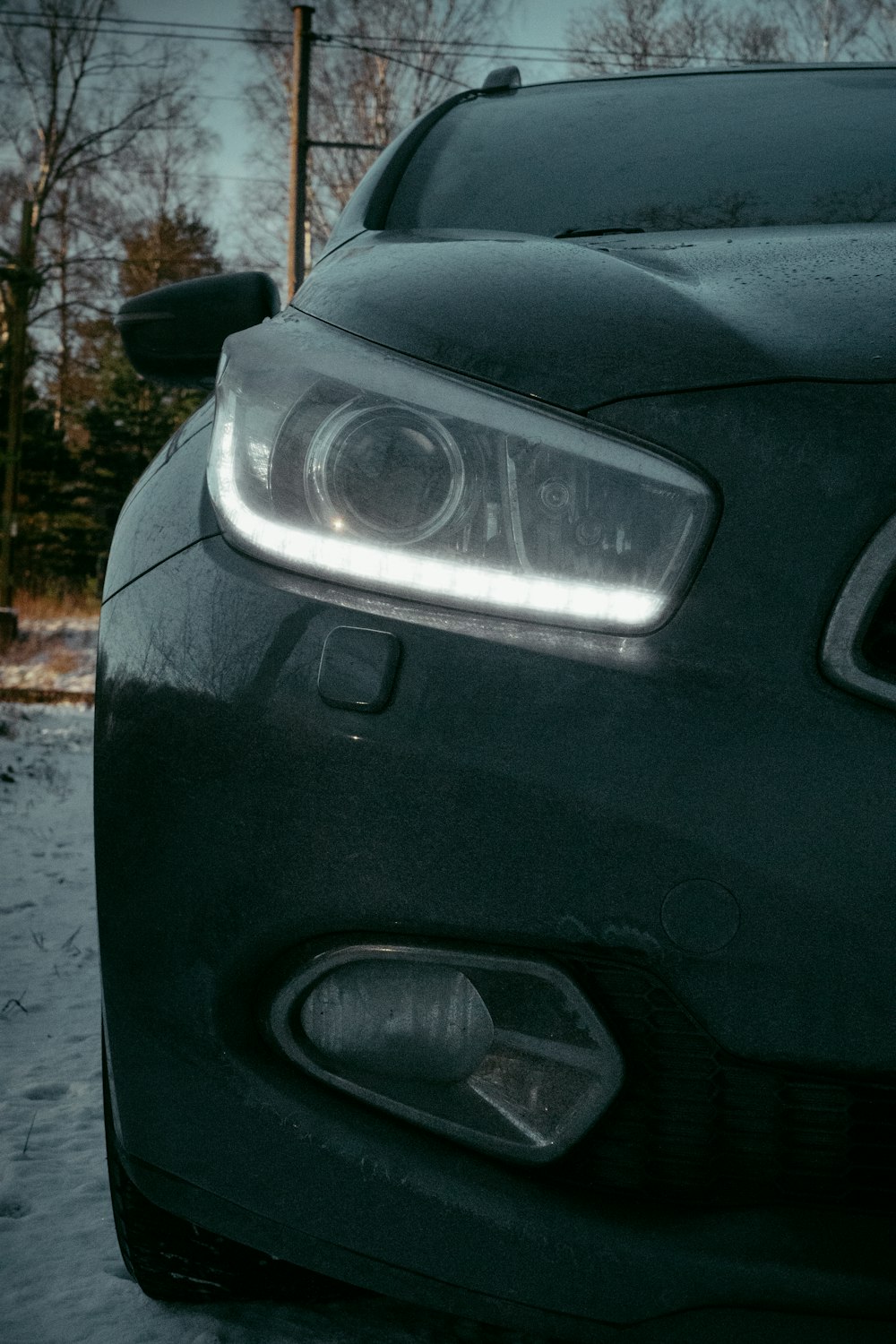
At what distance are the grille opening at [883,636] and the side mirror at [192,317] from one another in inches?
41.2

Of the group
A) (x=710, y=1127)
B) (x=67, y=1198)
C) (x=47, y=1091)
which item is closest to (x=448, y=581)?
(x=710, y=1127)

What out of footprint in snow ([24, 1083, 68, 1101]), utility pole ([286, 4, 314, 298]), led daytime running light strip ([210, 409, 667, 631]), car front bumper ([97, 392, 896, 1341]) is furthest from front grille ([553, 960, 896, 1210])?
utility pole ([286, 4, 314, 298])

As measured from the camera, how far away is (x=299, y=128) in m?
14.8

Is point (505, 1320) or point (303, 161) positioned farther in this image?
point (303, 161)

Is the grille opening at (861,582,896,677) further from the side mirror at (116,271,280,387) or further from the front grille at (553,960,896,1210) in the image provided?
the side mirror at (116,271,280,387)

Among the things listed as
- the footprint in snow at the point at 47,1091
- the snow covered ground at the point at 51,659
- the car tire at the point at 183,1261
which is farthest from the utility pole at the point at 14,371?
the car tire at the point at 183,1261

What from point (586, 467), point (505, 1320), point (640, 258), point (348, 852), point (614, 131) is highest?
point (614, 131)

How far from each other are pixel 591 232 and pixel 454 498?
83cm

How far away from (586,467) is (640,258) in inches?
17.3

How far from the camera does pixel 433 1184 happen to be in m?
0.95

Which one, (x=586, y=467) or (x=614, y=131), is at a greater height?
(x=614, y=131)

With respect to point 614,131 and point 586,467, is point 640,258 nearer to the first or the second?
point 586,467

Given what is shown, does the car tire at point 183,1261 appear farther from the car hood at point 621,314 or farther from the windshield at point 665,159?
the windshield at point 665,159

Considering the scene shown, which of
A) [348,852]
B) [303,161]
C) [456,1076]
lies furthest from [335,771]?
[303,161]
